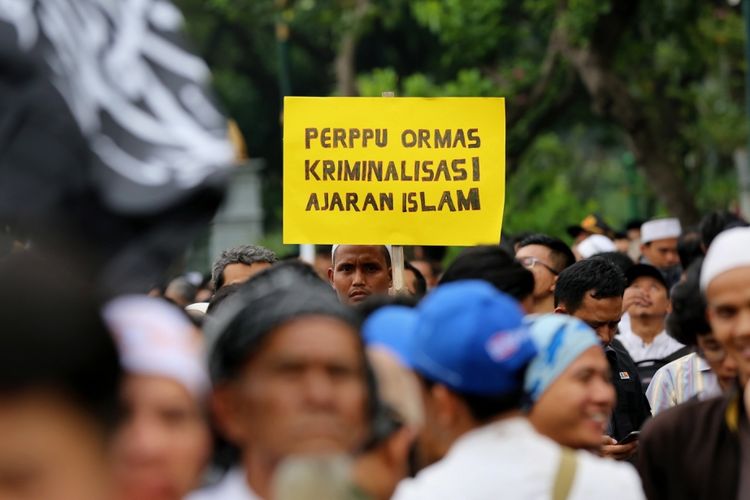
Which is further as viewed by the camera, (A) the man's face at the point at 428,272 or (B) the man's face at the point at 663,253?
(B) the man's face at the point at 663,253

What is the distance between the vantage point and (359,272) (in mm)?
7488

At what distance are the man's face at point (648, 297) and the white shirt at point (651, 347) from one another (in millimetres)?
137

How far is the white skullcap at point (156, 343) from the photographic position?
2.36 meters

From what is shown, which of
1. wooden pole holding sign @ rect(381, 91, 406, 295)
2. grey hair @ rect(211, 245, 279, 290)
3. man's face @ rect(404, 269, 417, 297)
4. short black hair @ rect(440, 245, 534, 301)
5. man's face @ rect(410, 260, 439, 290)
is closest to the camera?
short black hair @ rect(440, 245, 534, 301)

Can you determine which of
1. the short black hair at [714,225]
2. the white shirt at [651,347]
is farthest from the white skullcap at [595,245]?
the white shirt at [651,347]

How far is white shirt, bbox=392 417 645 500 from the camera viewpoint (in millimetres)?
3580

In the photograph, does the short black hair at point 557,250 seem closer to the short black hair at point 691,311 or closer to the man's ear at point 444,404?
the short black hair at point 691,311

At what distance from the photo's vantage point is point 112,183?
9.14ft

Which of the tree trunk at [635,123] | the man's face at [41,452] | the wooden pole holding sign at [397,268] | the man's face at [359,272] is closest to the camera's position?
the man's face at [41,452]

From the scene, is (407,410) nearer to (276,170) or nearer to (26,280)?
(26,280)

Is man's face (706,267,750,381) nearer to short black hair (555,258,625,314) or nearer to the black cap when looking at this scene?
short black hair (555,258,625,314)

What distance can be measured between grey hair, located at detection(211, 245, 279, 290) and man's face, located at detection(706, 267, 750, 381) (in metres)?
3.68

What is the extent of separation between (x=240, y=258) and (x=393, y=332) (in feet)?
13.3

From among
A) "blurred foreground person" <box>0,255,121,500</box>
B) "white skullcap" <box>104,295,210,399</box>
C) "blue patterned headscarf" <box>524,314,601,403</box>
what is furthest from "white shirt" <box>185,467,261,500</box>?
"blue patterned headscarf" <box>524,314,601,403</box>
